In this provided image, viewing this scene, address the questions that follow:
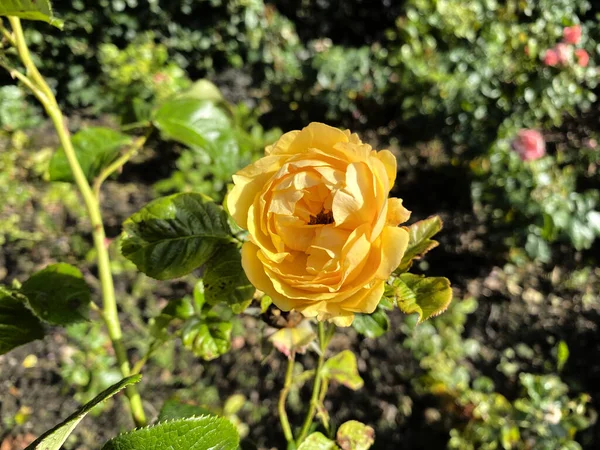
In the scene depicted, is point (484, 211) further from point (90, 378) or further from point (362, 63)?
point (90, 378)

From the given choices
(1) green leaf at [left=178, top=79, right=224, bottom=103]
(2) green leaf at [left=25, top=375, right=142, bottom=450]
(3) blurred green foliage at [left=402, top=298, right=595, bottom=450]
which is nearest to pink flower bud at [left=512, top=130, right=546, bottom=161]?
(3) blurred green foliage at [left=402, top=298, right=595, bottom=450]

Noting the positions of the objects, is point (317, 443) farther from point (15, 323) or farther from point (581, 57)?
point (581, 57)

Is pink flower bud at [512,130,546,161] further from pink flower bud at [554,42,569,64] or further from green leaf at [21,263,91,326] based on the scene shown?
green leaf at [21,263,91,326]

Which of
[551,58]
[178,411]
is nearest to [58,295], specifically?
[178,411]

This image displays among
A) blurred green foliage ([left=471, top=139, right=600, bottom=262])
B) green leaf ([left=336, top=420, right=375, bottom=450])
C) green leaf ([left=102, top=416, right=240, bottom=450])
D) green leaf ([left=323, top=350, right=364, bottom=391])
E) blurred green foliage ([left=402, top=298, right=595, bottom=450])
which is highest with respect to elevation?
green leaf ([left=102, top=416, right=240, bottom=450])

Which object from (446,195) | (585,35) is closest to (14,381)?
(446,195)

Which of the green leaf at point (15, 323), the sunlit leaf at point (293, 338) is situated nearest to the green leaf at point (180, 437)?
the sunlit leaf at point (293, 338)
